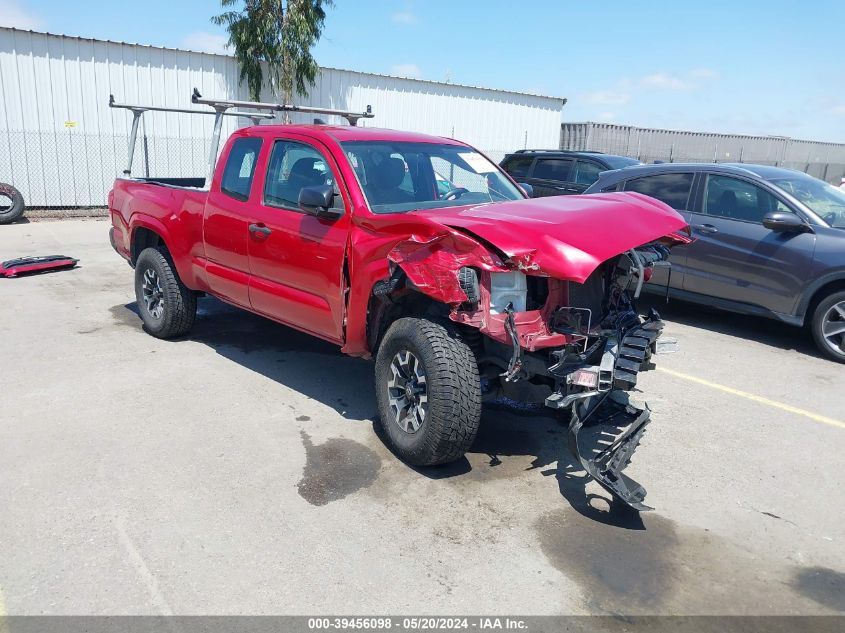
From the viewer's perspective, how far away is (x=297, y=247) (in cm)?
491

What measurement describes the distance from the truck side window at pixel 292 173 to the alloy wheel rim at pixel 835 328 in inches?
198

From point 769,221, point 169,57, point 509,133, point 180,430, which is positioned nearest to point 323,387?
point 180,430

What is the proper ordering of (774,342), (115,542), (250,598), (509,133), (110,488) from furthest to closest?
(509,133)
(774,342)
(110,488)
(115,542)
(250,598)

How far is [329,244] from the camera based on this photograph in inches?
183

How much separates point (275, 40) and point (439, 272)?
1701 cm

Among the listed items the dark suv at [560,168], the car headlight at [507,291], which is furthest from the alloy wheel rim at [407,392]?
the dark suv at [560,168]

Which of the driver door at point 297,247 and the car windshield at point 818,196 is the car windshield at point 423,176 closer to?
the driver door at point 297,247

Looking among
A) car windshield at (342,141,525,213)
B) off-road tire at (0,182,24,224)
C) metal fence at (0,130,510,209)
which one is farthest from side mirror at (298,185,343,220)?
off-road tire at (0,182,24,224)

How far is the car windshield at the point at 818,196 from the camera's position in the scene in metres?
6.89

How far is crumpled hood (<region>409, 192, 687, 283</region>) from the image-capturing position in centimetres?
362

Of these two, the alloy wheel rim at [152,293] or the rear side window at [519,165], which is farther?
the rear side window at [519,165]

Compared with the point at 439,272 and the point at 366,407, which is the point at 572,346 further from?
the point at 366,407

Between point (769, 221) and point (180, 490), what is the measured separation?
5941 mm

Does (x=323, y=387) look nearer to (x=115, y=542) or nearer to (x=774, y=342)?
(x=115, y=542)
